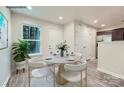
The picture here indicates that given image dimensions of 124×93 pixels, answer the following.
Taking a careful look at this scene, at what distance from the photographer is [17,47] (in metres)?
3.86

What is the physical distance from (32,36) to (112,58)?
11.3ft

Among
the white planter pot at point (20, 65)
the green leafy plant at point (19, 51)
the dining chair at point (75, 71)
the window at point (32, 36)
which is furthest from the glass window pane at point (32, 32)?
the dining chair at point (75, 71)

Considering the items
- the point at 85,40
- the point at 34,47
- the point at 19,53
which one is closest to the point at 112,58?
the point at 85,40

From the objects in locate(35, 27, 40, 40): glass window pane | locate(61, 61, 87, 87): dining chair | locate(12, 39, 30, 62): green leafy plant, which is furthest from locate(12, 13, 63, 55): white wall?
locate(61, 61, 87, 87): dining chair

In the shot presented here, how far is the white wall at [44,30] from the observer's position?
13.9 ft

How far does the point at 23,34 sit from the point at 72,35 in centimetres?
231

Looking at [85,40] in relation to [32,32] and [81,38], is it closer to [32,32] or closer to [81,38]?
[81,38]

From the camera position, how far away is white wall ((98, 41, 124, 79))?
347 cm

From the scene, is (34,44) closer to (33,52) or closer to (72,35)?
(33,52)

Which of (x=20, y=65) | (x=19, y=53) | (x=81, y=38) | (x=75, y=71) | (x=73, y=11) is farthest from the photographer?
(x=81, y=38)

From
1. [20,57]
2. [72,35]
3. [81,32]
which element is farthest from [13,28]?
[81,32]

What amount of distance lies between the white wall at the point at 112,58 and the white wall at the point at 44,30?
2.46 m

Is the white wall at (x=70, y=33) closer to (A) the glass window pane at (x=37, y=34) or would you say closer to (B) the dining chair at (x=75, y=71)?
(A) the glass window pane at (x=37, y=34)

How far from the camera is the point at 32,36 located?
504cm
